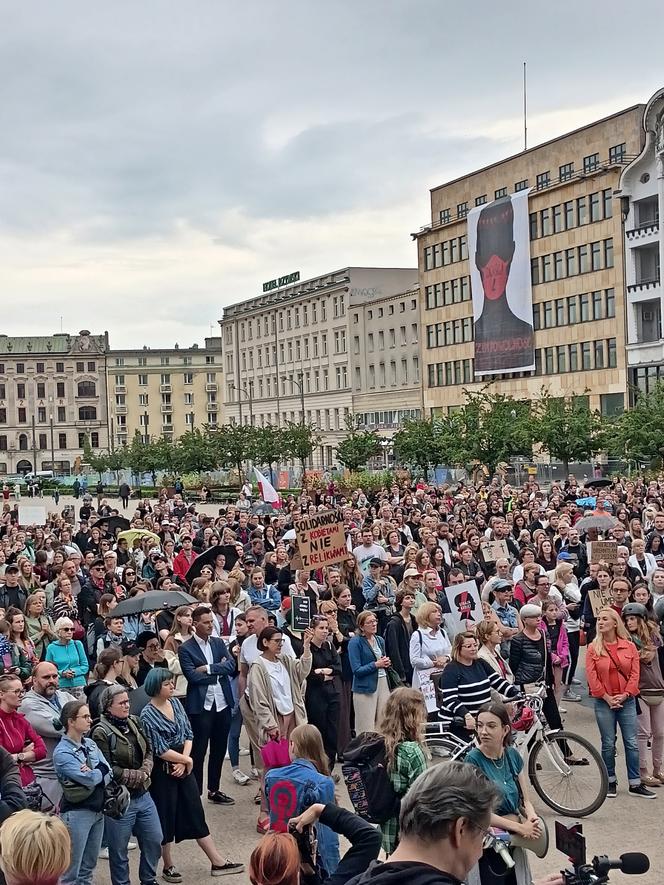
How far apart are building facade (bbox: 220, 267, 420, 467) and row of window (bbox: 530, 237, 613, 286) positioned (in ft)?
61.3

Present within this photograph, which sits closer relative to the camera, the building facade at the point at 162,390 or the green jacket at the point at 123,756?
the green jacket at the point at 123,756

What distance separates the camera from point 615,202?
62969mm

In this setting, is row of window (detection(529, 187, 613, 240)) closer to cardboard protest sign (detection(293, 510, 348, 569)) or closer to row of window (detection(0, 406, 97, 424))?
cardboard protest sign (detection(293, 510, 348, 569))

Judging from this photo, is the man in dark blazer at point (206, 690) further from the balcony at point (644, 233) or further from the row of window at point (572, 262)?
the row of window at point (572, 262)

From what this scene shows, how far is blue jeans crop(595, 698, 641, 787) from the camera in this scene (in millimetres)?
9828

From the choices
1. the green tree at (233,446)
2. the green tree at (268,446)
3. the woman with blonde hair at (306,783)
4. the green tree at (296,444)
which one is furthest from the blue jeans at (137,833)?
the green tree at (296,444)

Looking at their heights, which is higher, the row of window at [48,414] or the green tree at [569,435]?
the row of window at [48,414]

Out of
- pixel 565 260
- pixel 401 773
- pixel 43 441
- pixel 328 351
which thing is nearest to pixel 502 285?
pixel 565 260

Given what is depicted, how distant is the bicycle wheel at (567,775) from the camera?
29.1 ft

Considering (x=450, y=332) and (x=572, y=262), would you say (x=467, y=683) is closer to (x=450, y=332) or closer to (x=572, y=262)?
(x=572, y=262)

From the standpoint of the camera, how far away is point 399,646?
10.9 m

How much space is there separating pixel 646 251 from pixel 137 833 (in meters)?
59.0

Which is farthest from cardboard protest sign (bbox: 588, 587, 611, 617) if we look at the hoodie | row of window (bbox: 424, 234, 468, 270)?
row of window (bbox: 424, 234, 468, 270)

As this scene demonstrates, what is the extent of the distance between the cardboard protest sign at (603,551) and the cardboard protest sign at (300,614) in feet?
17.1
